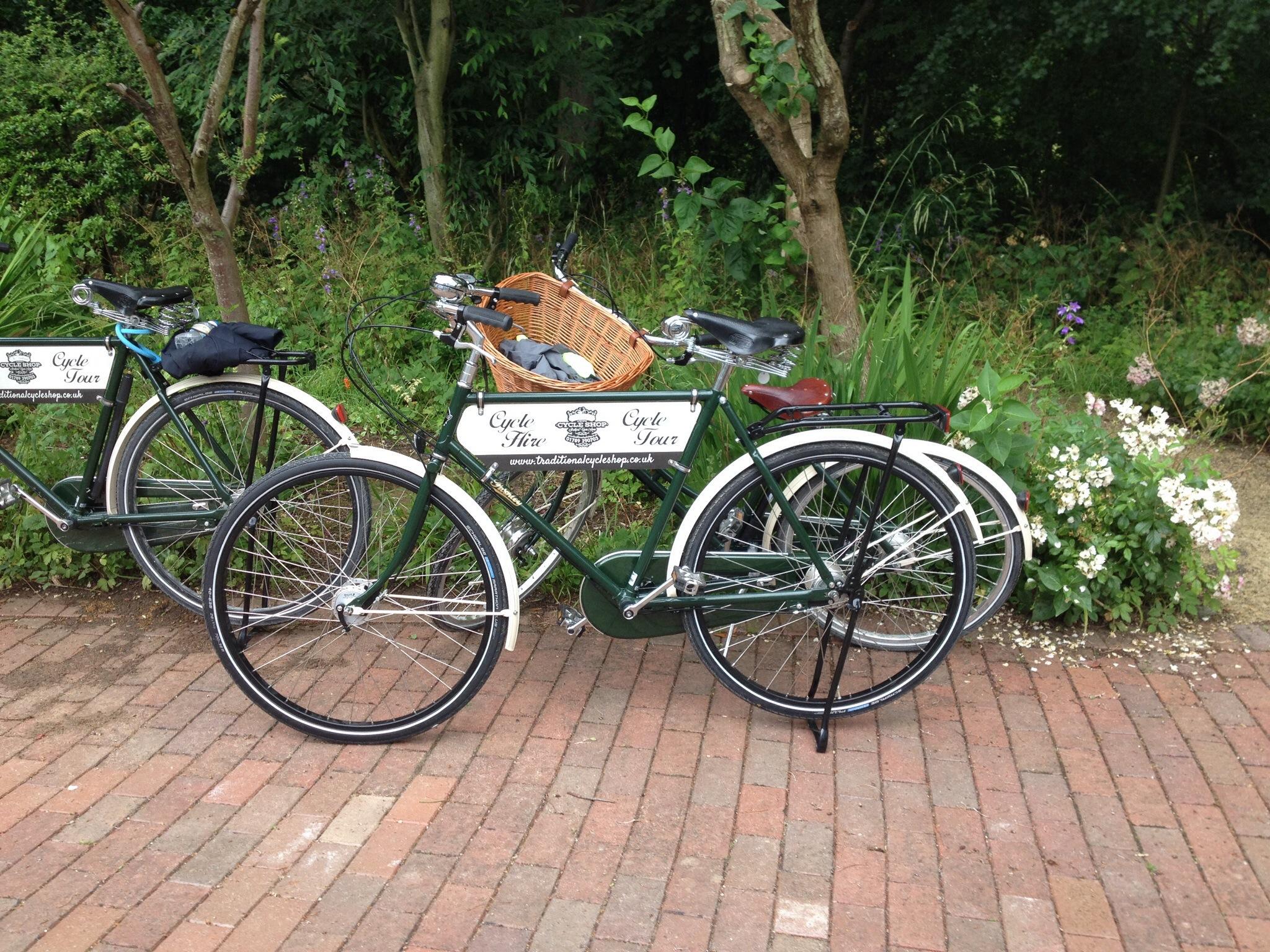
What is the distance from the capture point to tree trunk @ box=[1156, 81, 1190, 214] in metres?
8.64

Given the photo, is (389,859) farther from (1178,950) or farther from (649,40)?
(649,40)

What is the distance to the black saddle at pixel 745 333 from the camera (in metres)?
3.09

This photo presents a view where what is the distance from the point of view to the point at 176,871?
2756 millimetres

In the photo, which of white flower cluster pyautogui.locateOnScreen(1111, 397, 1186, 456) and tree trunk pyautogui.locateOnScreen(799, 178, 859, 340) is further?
tree trunk pyautogui.locateOnScreen(799, 178, 859, 340)

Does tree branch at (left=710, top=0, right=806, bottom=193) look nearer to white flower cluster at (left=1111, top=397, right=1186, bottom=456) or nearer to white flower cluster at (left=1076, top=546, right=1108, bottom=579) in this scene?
white flower cluster at (left=1111, top=397, right=1186, bottom=456)

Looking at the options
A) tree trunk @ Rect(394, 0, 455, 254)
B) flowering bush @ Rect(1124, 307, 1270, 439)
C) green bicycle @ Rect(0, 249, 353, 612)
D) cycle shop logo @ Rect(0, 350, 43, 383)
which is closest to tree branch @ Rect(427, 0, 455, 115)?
tree trunk @ Rect(394, 0, 455, 254)

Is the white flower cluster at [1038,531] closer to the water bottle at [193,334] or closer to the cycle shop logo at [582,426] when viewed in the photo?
the cycle shop logo at [582,426]

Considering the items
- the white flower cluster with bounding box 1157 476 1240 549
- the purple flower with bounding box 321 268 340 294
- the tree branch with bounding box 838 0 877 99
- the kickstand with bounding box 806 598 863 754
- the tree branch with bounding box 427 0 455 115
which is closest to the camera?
the kickstand with bounding box 806 598 863 754

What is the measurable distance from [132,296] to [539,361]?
144cm

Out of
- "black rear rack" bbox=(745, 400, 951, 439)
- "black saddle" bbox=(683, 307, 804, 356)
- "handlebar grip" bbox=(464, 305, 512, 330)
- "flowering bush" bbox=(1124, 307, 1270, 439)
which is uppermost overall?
"handlebar grip" bbox=(464, 305, 512, 330)

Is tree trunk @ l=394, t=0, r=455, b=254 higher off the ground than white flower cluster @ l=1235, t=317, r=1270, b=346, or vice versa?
tree trunk @ l=394, t=0, r=455, b=254

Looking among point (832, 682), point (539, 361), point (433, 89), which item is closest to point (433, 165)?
point (433, 89)

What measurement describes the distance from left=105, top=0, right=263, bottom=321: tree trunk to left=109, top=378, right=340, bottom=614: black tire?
0.59 meters

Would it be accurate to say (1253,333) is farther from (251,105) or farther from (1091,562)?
(251,105)
